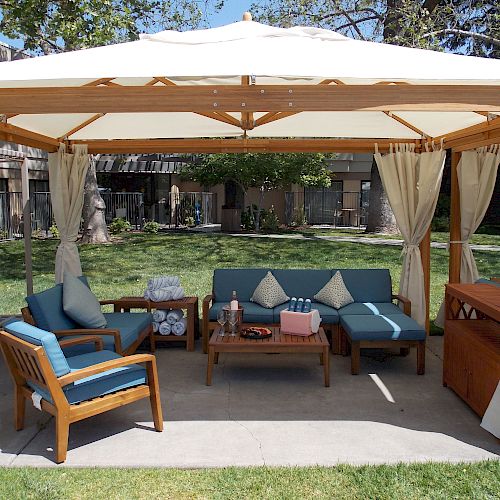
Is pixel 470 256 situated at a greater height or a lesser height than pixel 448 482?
greater

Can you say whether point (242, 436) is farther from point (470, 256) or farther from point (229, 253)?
point (229, 253)

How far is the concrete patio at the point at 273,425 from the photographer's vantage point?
13.1 feet

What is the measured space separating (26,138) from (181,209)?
1740 cm

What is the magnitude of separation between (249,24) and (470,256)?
4.35 metres

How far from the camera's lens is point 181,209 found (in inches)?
939

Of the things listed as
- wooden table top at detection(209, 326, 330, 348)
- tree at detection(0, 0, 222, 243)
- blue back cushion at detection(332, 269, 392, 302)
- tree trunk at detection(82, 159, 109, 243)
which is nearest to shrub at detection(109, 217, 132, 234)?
tree trunk at detection(82, 159, 109, 243)

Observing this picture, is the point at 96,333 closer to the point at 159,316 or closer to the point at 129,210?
the point at 159,316

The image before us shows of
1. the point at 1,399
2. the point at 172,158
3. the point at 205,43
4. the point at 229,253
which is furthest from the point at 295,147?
the point at 172,158

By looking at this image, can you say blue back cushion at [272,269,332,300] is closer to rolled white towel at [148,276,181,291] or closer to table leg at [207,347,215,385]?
rolled white towel at [148,276,181,291]

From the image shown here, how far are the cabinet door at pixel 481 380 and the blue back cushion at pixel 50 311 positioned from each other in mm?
3783

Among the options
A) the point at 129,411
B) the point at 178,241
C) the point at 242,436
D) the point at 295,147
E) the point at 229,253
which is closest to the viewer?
the point at 242,436

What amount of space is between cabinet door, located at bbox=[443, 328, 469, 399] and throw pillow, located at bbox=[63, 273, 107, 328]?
136 inches

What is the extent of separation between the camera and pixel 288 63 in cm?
396

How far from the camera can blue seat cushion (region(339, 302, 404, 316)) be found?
659 cm
